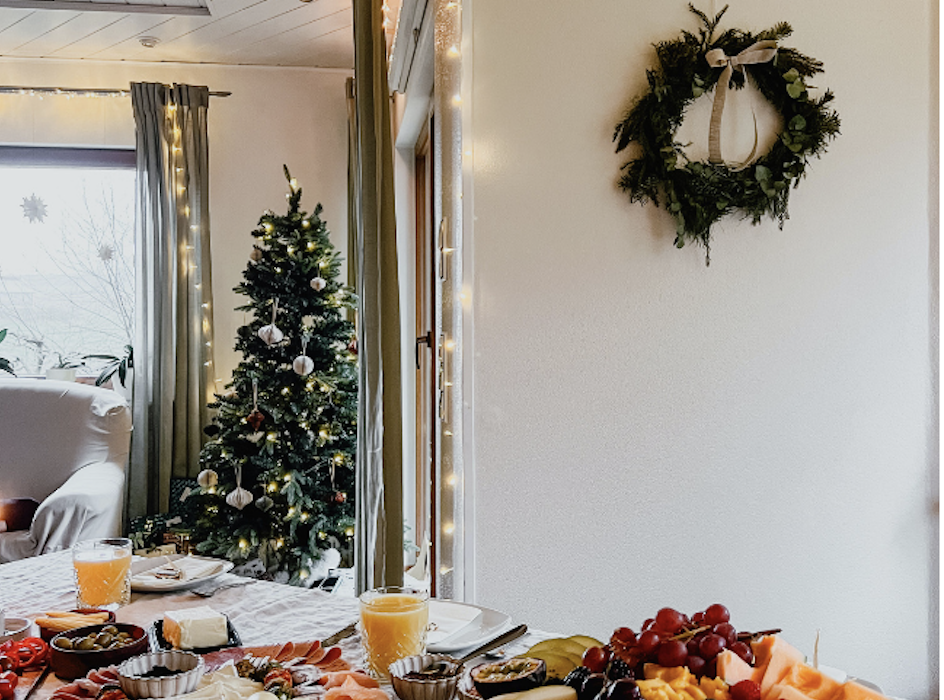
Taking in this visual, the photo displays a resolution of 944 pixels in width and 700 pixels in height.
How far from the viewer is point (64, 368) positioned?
4641 millimetres

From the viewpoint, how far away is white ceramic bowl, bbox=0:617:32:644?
1103 millimetres

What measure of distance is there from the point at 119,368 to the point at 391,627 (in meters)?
4.07

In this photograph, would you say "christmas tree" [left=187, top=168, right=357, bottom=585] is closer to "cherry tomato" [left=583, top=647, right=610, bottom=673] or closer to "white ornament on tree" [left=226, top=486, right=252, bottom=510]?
"white ornament on tree" [left=226, top=486, right=252, bottom=510]

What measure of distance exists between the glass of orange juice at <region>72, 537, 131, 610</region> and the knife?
1.16 ft

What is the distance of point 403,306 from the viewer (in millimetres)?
4168

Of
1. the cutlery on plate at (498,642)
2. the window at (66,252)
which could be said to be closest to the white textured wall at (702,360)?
the cutlery on plate at (498,642)

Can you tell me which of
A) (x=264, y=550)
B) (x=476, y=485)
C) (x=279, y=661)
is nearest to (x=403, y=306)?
(x=264, y=550)

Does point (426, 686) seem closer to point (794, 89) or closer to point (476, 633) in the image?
point (476, 633)

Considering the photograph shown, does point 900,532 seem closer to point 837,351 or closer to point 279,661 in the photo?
point 837,351

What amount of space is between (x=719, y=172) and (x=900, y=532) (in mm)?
1112

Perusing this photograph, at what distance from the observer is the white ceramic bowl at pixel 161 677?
87 centimetres

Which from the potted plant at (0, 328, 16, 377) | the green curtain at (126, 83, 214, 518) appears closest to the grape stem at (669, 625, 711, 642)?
the green curtain at (126, 83, 214, 518)

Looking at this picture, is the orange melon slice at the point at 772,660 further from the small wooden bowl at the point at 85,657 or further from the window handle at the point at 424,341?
the window handle at the point at 424,341

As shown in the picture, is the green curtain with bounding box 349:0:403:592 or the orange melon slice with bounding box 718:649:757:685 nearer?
the orange melon slice with bounding box 718:649:757:685
